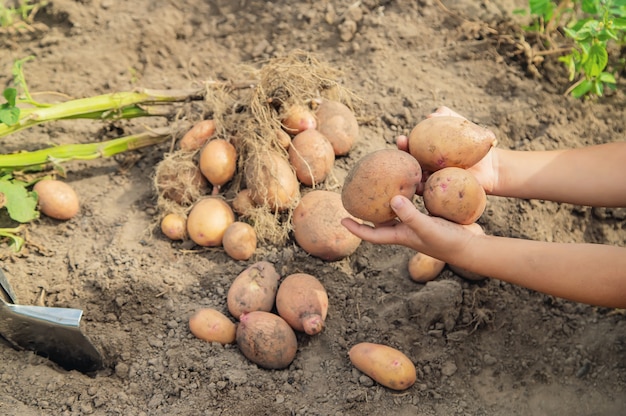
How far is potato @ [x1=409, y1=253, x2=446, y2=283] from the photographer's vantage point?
2.26 metres

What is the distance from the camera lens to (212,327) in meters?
2.10

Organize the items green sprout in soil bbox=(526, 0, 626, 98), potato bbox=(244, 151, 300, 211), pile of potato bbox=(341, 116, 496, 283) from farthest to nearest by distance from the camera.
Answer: green sprout in soil bbox=(526, 0, 626, 98)
potato bbox=(244, 151, 300, 211)
pile of potato bbox=(341, 116, 496, 283)

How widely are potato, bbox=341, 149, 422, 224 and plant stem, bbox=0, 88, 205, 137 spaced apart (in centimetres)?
118

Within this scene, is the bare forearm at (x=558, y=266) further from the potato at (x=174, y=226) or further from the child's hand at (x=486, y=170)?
the potato at (x=174, y=226)

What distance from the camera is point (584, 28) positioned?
2492 millimetres

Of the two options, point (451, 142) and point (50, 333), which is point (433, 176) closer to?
point (451, 142)

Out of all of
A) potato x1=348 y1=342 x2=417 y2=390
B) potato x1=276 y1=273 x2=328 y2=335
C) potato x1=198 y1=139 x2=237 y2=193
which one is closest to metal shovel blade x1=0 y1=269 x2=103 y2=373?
potato x1=276 y1=273 x2=328 y2=335

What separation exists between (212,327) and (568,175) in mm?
1399

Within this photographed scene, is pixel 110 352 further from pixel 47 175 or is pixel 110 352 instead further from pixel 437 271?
pixel 437 271

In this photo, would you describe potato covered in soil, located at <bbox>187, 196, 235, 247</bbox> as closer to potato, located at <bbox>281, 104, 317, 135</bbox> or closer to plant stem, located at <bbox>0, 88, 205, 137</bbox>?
potato, located at <bbox>281, 104, 317, 135</bbox>

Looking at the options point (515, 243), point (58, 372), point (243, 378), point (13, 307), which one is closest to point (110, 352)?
point (58, 372)

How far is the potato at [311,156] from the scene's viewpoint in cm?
243

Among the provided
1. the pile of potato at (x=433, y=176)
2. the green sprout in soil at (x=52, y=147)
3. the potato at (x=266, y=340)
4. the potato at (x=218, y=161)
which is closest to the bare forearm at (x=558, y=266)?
the pile of potato at (x=433, y=176)

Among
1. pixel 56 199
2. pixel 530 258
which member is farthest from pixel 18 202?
pixel 530 258
